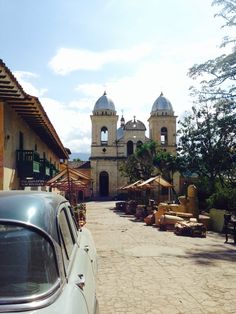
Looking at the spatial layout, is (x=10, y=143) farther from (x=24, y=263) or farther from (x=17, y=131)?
(x=24, y=263)

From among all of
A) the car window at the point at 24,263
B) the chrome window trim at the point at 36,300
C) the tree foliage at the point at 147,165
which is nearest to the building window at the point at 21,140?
the car window at the point at 24,263

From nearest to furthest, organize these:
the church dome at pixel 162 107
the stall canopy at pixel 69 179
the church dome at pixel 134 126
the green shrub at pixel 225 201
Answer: the stall canopy at pixel 69 179 < the green shrub at pixel 225 201 < the church dome at pixel 162 107 < the church dome at pixel 134 126

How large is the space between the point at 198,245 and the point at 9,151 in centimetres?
680

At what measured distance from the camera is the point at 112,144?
189 feet

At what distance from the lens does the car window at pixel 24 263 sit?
6.91ft

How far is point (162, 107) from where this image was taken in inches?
2269

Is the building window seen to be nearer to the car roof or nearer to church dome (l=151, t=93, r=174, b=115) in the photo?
the car roof

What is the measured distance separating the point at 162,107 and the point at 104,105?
28.1 ft

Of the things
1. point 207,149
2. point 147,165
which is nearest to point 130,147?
point 147,165

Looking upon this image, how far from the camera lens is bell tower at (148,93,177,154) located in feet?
187

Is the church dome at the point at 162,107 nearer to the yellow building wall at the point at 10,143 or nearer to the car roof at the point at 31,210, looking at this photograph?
the yellow building wall at the point at 10,143

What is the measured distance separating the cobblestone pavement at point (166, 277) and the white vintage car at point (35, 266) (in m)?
2.96

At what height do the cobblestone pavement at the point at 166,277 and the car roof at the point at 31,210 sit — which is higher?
the car roof at the point at 31,210

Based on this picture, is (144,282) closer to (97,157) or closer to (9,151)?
(9,151)
